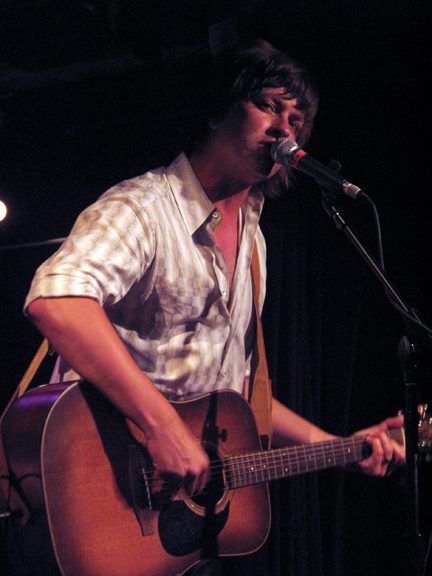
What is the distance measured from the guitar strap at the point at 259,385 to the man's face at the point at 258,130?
44 cm

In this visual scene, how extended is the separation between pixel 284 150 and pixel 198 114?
0.84 metres

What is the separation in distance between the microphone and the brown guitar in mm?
767

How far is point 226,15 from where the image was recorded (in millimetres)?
2322

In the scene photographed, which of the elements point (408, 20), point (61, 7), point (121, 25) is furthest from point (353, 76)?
point (61, 7)

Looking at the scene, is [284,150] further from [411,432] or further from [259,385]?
[259,385]

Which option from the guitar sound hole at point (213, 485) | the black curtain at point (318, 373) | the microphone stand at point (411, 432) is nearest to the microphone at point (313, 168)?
the microphone stand at point (411, 432)

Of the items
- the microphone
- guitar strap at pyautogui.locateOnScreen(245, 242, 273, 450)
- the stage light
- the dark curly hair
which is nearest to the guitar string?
guitar strap at pyautogui.locateOnScreen(245, 242, 273, 450)

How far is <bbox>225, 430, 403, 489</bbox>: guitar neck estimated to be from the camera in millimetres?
1750

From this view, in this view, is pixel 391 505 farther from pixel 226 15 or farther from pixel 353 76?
pixel 226 15

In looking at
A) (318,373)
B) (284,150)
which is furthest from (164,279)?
(318,373)

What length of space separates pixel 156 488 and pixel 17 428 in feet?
1.38

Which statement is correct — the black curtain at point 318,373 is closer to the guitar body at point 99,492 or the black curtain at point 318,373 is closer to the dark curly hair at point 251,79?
the dark curly hair at point 251,79

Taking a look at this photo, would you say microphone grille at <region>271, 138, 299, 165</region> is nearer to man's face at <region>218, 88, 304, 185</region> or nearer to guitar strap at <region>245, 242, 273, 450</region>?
man's face at <region>218, 88, 304, 185</region>

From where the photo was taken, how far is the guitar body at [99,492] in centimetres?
135
